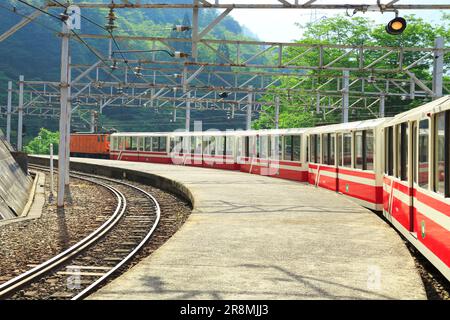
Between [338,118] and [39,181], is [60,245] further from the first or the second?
[338,118]

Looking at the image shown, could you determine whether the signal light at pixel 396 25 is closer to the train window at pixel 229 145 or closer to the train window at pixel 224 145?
the train window at pixel 229 145

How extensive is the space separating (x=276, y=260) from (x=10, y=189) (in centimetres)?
1238

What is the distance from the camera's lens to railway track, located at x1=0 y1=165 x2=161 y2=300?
8758 millimetres

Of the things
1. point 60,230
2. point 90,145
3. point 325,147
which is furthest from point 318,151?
point 90,145

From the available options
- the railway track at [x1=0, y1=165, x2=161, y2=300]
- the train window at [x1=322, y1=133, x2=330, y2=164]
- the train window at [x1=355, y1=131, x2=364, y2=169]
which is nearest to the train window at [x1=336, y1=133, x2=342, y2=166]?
the train window at [x1=322, y1=133, x2=330, y2=164]

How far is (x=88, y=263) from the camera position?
11047 mm

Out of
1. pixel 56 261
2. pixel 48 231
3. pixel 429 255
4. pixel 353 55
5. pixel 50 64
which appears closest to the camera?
pixel 429 255

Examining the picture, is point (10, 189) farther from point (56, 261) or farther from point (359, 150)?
point (359, 150)

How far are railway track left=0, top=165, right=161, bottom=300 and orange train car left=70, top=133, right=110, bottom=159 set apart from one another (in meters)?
37.9

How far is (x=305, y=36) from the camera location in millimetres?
56625

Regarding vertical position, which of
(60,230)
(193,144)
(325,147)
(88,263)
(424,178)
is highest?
(193,144)

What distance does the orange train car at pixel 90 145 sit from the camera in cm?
5503

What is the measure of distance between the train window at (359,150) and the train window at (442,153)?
321 inches
